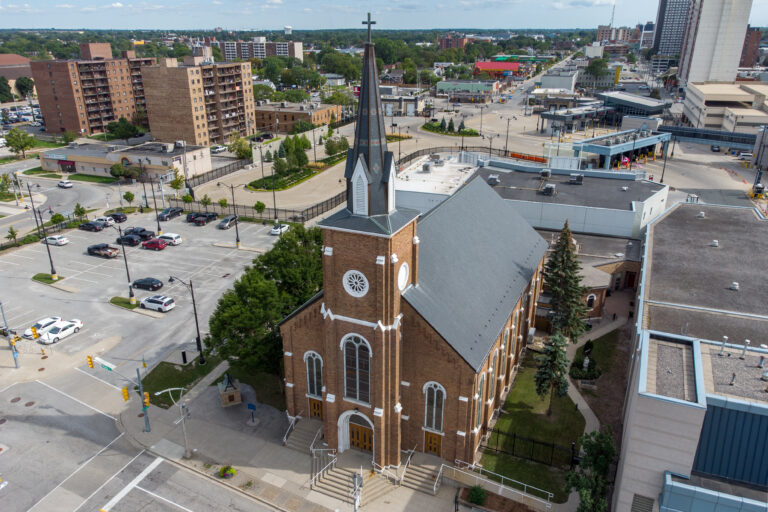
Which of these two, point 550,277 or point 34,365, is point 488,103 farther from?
point 34,365

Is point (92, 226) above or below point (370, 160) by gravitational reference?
below

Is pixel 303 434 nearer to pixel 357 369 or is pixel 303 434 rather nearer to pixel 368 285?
pixel 357 369

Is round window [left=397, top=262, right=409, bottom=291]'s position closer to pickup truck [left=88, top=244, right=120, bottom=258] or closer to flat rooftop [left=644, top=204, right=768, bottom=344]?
flat rooftop [left=644, top=204, right=768, bottom=344]

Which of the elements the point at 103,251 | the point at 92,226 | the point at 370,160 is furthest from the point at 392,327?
the point at 92,226

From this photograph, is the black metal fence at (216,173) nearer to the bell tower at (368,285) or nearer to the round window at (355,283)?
the bell tower at (368,285)

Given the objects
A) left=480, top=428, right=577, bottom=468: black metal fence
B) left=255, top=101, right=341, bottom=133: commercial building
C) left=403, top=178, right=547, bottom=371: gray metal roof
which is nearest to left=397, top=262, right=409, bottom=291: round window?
left=403, top=178, right=547, bottom=371: gray metal roof

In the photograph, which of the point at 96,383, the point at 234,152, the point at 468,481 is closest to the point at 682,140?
the point at 234,152
